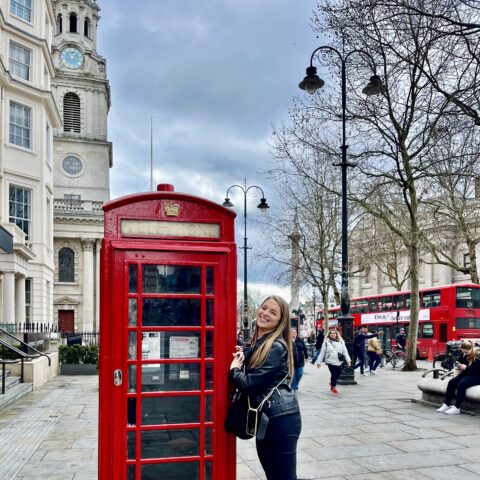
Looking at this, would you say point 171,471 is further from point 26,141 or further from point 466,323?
point 26,141

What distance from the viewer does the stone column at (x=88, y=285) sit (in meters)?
50.4

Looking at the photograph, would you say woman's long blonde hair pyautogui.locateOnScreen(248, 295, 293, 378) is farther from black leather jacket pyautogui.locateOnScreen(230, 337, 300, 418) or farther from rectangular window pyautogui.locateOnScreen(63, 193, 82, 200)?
rectangular window pyautogui.locateOnScreen(63, 193, 82, 200)

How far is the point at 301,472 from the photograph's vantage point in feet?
21.0

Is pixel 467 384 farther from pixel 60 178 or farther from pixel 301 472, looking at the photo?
pixel 60 178

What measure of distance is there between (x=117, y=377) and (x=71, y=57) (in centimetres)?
5704

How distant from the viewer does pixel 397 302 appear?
3064cm

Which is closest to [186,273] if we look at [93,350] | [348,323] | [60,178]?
[348,323]

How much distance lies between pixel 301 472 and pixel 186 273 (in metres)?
3.24

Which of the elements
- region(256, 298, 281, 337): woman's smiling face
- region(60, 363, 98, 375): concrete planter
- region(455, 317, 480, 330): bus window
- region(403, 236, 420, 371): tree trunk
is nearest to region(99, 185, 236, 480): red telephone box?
region(256, 298, 281, 337): woman's smiling face

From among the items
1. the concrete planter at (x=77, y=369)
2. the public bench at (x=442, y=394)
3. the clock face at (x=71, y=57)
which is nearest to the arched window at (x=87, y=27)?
the clock face at (x=71, y=57)

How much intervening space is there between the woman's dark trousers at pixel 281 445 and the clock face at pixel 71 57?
2253 inches

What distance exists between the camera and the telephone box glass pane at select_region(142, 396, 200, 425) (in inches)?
174

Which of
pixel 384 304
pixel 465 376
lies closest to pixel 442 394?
pixel 465 376

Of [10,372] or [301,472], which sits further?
[10,372]
